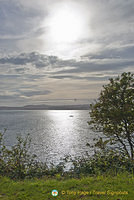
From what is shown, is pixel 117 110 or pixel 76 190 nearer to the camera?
pixel 76 190

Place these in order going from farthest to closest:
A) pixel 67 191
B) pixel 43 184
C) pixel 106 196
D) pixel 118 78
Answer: pixel 118 78 → pixel 43 184 → pixel 67 191 → pixel 106 196

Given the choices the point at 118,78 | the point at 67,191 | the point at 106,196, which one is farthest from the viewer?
the point at 118,78

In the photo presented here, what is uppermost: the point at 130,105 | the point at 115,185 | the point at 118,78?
the point at 118,78

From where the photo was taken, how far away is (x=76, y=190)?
7.43 meters

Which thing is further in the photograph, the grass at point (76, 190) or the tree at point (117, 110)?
the tree at point (117, 110)

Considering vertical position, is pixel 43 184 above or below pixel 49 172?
above

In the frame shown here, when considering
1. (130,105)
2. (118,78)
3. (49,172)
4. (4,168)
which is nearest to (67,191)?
(49,172)

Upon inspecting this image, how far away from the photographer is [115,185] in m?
7.73

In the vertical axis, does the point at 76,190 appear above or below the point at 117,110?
below

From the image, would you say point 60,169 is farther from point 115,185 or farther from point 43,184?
point 115,185

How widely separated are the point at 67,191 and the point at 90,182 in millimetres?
1563

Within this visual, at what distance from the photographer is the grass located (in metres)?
6.79

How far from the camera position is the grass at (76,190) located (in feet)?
22.3

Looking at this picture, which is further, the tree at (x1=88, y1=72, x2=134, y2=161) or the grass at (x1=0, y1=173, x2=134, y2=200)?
the tree at (x1=88, y1=72, x2=134, y2=161)
